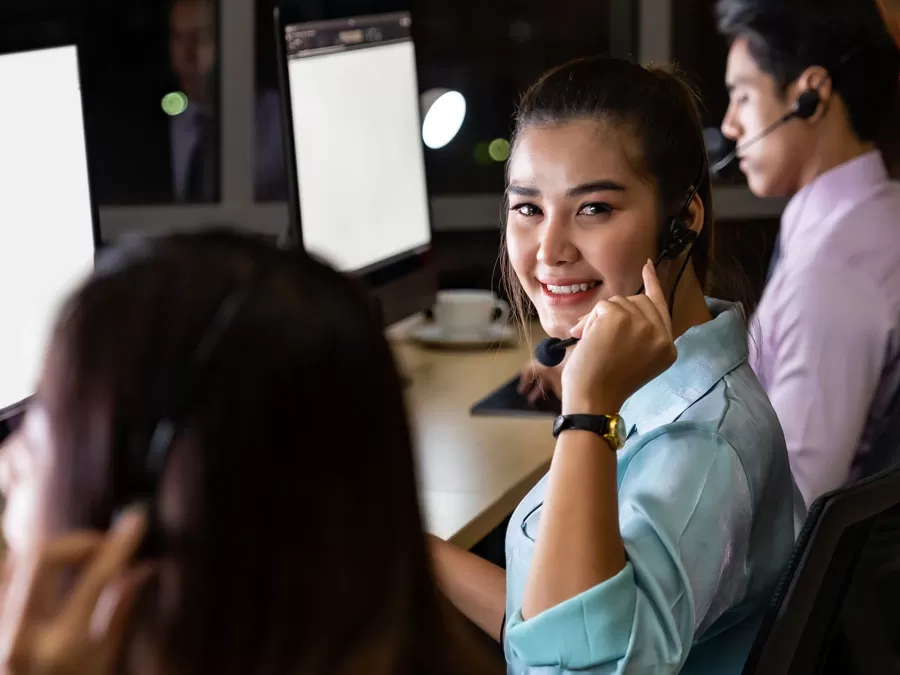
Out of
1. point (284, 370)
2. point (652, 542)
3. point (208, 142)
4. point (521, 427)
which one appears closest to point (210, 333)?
point (284, 370)

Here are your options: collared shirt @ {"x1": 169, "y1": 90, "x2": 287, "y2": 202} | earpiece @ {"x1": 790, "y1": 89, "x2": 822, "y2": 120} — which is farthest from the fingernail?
collared shirt @ {"x1": 169, "y1": 90, "x2": 287, "y2": 202}

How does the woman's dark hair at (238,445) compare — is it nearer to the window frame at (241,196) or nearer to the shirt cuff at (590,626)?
the shirt cuff at (590,626)

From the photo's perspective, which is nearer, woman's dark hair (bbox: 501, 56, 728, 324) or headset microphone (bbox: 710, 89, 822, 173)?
woman's dark hair (bbox: 501, 56, 728, 324)

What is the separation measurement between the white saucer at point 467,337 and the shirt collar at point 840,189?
58 cm

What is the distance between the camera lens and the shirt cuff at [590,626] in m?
0.96

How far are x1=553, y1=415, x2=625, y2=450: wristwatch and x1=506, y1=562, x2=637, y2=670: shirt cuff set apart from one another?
0.37ft

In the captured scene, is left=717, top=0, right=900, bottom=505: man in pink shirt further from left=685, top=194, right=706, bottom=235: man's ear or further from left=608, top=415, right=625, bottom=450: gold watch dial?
left=608, top=415, right=625, bottom=450: gold watch dial

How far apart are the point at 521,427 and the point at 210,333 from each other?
4.10ft

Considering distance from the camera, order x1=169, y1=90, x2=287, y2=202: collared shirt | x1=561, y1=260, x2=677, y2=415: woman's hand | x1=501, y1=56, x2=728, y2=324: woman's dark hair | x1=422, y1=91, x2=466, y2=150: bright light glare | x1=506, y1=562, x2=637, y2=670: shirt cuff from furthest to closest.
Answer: x1=169, y1=90, x2=287, y2=202: collared shirt
x1=422, y1=91, x2=466, y2=150: bright light glare
x1=501, y1=56, x2=728, y2=324: woman's dark hair
x1=561, y1=260, x2=677, y2=415: woman's hand
x1=506, y1=562, x2=637, y2=670: shirt cuff

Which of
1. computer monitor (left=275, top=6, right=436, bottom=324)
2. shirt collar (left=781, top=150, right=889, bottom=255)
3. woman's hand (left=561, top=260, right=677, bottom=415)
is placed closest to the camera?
woman's hand (left=561, top=260, right=677, bottom=415)

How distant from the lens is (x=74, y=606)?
0.57 m

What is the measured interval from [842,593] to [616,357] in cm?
31

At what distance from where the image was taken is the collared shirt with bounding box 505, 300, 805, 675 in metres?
0.97

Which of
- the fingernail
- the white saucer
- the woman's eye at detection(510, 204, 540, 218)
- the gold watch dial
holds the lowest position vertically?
the white saucer
